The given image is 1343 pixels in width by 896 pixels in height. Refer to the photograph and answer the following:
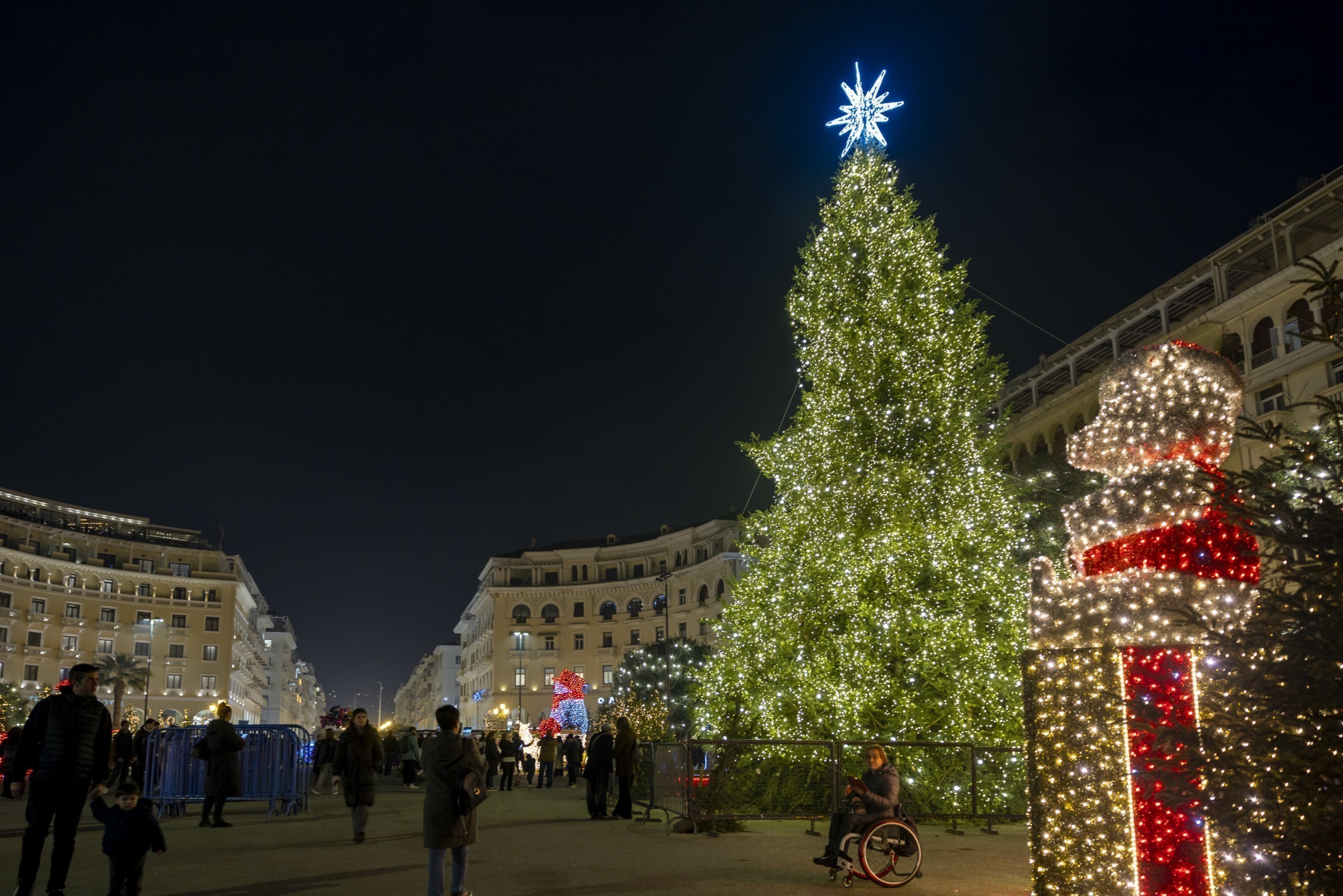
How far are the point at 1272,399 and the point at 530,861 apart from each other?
32.2 m

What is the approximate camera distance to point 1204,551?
24.7 feet

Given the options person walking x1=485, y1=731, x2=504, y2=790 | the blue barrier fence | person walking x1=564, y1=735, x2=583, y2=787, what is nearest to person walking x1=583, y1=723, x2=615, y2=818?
the blue barrier fence

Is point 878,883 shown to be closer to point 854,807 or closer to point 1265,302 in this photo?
point 854,807

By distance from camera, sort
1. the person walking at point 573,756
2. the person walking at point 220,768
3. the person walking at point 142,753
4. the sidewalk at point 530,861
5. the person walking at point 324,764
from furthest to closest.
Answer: the person walking at point 573,756 < the person walking at point 324,764 < the person walking at point 142,753 < the person walking at point 220,768 < the sidewalk at point 530,861

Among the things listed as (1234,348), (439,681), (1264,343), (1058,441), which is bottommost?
(439,681)

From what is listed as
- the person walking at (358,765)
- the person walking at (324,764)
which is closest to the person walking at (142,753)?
the person walking at (324,764)

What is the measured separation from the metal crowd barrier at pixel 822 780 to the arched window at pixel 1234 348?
27.0 meters

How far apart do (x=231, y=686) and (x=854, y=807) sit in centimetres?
8951

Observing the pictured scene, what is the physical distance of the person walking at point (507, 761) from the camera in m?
24.6

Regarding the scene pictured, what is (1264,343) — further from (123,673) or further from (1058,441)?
(123,673)

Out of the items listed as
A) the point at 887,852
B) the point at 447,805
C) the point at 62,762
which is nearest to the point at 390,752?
the point at 887,852

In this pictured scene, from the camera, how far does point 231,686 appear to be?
8806cm

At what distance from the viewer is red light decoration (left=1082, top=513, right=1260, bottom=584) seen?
751cm

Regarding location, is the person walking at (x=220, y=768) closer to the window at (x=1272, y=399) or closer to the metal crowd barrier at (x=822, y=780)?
the metal crowd barrier at (x=822, y=780)
